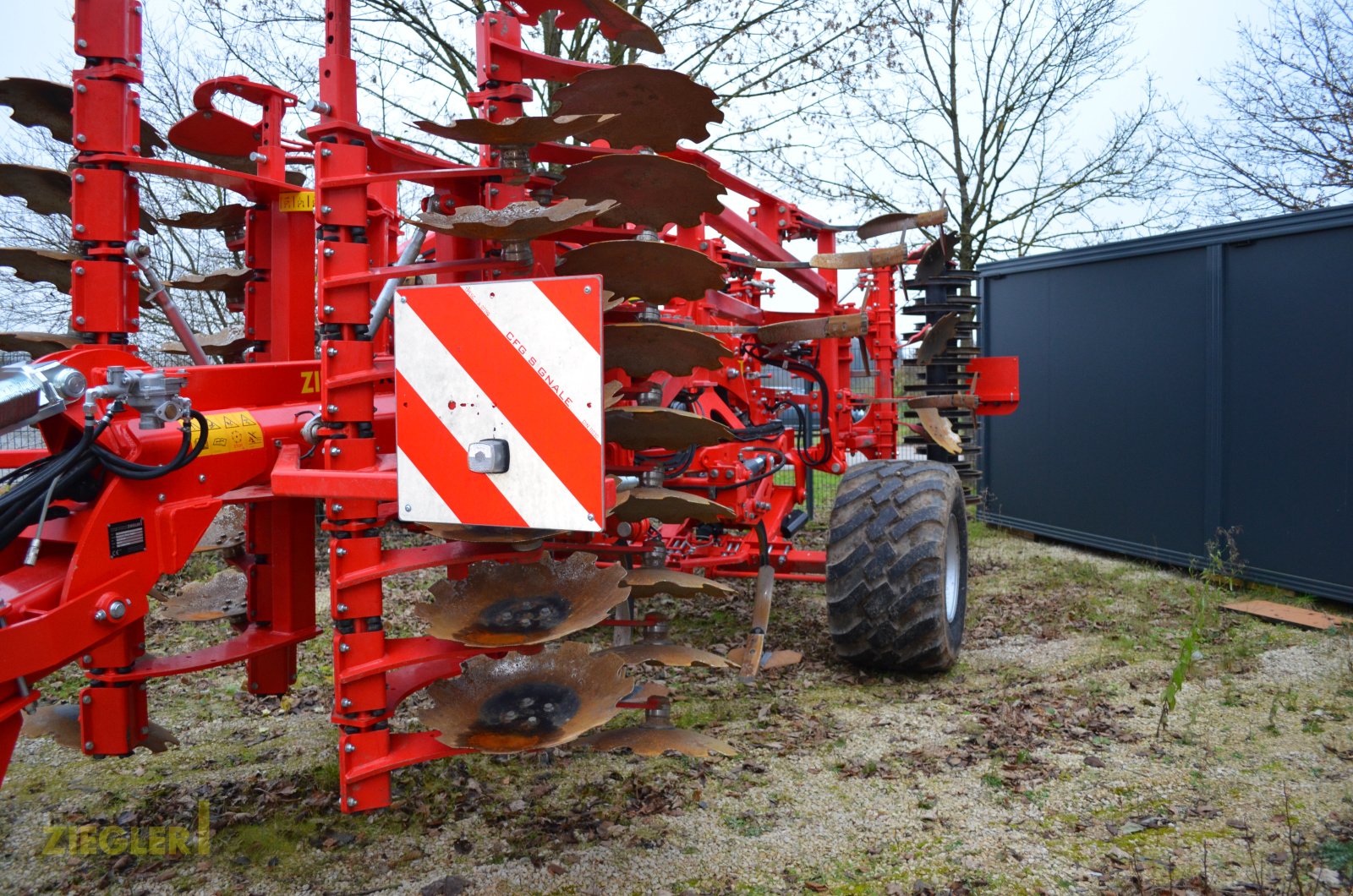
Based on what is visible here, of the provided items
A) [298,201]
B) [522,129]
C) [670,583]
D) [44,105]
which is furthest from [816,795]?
[44,105]

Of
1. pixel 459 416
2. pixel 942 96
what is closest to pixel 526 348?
pixel 459 416

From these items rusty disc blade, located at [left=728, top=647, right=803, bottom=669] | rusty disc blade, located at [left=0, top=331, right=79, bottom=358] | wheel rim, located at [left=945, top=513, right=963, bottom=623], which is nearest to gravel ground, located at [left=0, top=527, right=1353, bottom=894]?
rusty disc blade, located at [left=728, top=647, right=803, bottom=669]

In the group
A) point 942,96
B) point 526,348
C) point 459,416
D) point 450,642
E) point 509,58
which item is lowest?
point 450,642

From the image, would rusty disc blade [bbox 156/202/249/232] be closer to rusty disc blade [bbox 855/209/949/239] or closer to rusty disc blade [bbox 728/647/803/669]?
rusty disc blade [bbox 728/647/803/669]

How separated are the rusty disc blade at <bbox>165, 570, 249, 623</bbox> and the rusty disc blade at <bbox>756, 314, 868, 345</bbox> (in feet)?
8.18

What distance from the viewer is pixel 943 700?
4.65 meters

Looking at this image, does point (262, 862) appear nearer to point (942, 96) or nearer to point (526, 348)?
point (526, 348)

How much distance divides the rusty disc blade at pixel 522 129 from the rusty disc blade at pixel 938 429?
4034 millimetres

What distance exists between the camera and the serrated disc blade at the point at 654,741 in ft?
9.20

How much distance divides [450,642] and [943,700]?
2791mm

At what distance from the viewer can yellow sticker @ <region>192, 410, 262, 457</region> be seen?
107 inches

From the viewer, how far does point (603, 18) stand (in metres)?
2.94

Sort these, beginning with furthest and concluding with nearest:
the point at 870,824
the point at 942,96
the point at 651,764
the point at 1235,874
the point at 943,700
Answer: the point at 942,96
the point at 943,700
the point at 651,764
the point at 870,824
the point at 1235,874

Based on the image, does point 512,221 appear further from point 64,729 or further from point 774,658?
point 774,658
